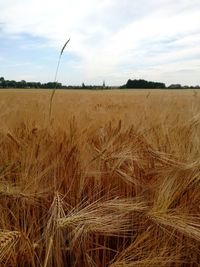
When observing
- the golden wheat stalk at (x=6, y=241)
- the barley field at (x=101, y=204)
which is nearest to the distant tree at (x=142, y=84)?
the barley field at (x=101, y=204)

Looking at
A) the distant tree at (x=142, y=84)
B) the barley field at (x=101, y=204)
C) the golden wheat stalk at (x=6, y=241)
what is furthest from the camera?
the distant tree at (x=142, y=84)

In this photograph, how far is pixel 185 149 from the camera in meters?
1.03

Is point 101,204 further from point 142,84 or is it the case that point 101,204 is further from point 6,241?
point 142,84

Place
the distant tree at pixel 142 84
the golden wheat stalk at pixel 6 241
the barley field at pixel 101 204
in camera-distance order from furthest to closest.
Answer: the distant tree at pixel 142 84, the barley field at pixel 101 204, the golden wheat stalk at pixel 6 241

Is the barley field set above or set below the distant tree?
above

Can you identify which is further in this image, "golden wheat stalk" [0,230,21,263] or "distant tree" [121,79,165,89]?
"distant tree" [121,79,165,89]

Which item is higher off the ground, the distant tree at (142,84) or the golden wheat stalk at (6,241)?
the golden wheat stalk at (6,241)

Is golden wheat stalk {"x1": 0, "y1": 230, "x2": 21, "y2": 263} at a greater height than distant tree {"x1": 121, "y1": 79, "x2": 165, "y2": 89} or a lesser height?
greater

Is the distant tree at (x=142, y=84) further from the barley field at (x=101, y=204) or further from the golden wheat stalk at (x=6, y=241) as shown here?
the golden wheat stalk at (x=6, y=241)

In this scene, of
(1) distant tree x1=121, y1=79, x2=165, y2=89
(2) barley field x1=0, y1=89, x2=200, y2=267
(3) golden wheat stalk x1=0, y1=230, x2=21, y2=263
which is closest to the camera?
(3) golden wheat stalk x1=0, y1=230, x2=21, y2=263

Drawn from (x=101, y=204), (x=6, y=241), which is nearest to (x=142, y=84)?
(x=101, y=204)

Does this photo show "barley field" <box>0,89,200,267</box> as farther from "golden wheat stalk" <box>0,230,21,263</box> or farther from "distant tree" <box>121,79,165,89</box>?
"distant tree" <box>121,79,165,89</box>

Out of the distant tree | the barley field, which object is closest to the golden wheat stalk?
the barley field

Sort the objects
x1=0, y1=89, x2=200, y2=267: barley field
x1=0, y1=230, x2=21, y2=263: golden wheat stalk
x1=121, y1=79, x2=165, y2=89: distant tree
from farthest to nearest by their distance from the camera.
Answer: x1=121, y1=79, x2=165, y2=89: distant tree, x1=0, y1=89, x2=200, y2=267: barley field, x1=0, y1=230, x2=21, y2=263: golden wheat stalk
